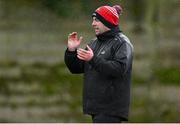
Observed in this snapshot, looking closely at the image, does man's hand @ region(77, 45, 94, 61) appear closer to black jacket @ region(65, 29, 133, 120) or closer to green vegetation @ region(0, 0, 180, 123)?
black jacket @ region(65, 29, 133, 120)

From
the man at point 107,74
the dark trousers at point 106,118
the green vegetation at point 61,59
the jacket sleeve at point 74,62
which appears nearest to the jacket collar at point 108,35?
the man at point 107,74

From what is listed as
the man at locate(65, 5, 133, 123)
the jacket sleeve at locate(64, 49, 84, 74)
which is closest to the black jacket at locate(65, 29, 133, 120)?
the man at locate(65, 5, 133, 123)

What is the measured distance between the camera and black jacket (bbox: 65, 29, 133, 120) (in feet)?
17.3

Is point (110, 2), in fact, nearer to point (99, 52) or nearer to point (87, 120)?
point (87, 120)

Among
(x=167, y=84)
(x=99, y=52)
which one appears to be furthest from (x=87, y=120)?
(x=99, y=52)

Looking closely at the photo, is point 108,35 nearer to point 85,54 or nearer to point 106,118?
point 85,54

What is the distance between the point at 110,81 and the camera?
5.31 meters

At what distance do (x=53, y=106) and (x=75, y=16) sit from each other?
3.36ft

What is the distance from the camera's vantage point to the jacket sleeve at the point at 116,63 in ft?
17.1

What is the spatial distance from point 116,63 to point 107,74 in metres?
0.09

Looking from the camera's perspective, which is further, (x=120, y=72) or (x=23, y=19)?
(x=23, y=19)

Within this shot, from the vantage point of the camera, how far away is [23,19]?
8.99 meters

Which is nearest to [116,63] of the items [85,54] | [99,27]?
[85,54]

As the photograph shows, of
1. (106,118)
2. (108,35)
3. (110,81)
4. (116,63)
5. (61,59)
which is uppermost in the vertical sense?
(108,35)
